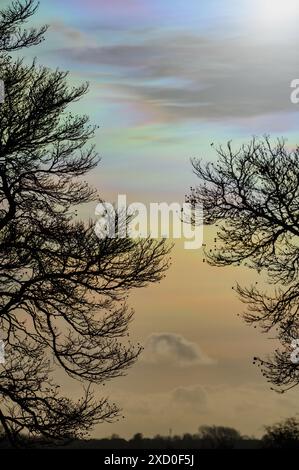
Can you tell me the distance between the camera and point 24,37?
21.7m

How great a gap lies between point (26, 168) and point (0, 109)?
168 centimetres

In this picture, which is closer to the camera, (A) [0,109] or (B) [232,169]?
(A) [0,109]

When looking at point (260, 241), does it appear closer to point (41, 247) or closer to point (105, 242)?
point (105, 242)

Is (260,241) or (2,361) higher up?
(260,241)

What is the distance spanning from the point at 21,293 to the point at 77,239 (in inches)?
76.8

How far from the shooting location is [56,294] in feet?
68.8

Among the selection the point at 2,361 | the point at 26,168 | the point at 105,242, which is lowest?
the point at 2,361
